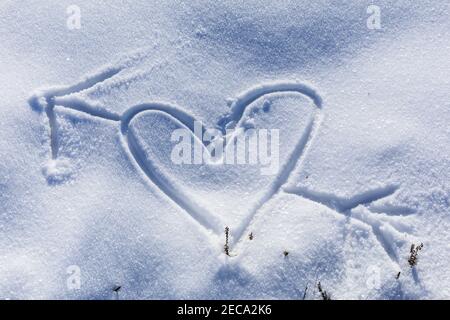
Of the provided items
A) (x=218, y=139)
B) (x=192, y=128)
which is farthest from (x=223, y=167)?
(x=192, y=128)

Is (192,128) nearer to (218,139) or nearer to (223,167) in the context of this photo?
(218,139)

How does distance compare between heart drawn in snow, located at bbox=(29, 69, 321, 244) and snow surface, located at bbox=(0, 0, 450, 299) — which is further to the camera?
heart drawn in snow, located at bbox=(29, 69, 321, 244)

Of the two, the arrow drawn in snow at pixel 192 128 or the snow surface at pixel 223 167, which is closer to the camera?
the snow surface at pixel 223 167
